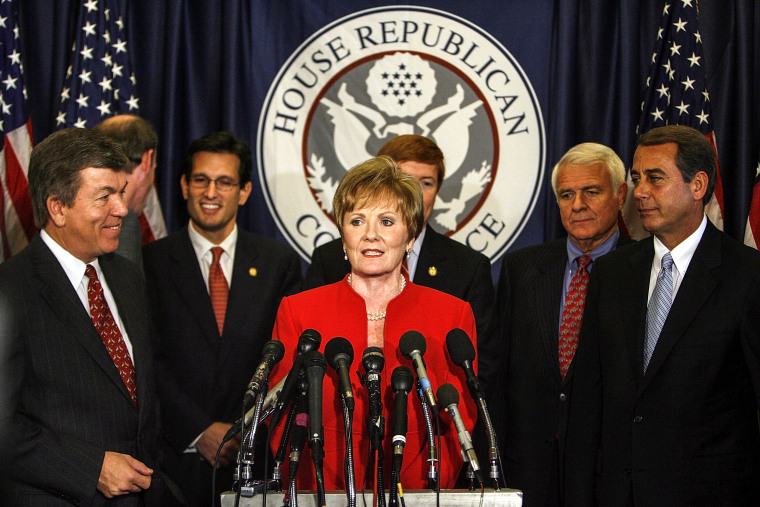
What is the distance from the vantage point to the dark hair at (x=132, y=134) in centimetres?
386

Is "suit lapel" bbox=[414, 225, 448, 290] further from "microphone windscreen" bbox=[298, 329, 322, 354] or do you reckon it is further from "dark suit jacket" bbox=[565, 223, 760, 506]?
"microphone windscreen" bbox=[298, 329, 322, 354]

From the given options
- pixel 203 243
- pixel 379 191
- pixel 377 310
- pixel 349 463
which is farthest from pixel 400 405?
pixel 203 243

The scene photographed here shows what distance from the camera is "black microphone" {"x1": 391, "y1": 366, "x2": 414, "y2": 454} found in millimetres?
1825

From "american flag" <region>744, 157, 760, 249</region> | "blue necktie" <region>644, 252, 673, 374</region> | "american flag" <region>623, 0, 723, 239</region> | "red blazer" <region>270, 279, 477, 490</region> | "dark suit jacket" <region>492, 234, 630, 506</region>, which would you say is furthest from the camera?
"american flag" <region>623, 0, 723, 239</region>

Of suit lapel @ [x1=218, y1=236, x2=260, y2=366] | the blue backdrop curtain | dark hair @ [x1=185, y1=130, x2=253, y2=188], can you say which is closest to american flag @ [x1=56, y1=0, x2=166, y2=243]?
the blue backdrop curtain

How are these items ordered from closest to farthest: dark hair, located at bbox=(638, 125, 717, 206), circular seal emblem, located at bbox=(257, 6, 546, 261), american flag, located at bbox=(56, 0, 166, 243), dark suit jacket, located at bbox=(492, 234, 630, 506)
Answer: 1. dark hair, located at bbox=(638, 125, 717, 206)
2. dark suit jacket, located at bbox=(492, 234, 630, 506)
3. american flag, located at bbox=(56, 0, 166, 243)
4. circular seal emblem, located at bbox=(257, 6, 546, 261)

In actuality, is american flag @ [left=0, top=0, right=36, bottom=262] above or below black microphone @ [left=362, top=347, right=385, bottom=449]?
above

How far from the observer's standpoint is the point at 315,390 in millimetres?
1855

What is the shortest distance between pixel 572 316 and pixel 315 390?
6.29ft

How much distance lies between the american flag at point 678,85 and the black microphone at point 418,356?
2499mm

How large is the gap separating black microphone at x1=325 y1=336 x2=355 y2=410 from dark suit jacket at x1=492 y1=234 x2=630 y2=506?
1.59 metres

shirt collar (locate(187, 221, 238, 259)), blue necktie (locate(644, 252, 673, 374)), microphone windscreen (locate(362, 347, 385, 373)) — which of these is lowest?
microphone windscreen (locate(362, 347, 385, 373))

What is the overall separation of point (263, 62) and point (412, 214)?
2.42 meters

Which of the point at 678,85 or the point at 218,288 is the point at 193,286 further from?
the point at 678,85
